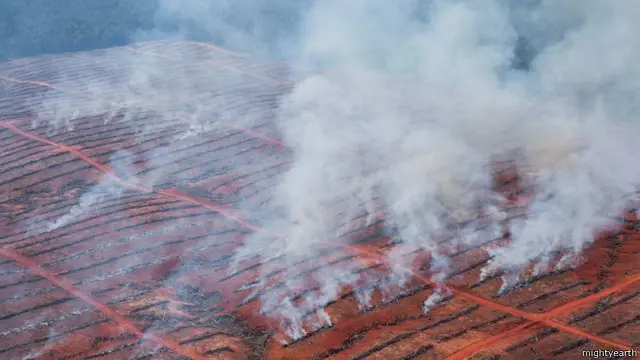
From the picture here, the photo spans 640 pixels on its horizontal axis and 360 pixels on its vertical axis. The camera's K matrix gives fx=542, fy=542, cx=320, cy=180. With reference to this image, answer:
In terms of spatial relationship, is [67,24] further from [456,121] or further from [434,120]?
[456,121]

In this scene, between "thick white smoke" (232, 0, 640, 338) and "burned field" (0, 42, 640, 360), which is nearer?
"burned field" (0, 42, 640, 360)

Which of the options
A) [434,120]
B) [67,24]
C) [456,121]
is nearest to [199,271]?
[434,120]

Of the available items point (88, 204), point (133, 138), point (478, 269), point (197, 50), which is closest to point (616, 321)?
point (478, 269)

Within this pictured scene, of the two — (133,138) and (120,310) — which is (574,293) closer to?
(120,310)

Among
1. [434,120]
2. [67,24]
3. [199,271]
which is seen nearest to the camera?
[199,271]

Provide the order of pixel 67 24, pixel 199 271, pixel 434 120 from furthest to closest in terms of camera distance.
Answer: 1. pixel 67 24
2. pixel 434 120
3. pixel 199 271

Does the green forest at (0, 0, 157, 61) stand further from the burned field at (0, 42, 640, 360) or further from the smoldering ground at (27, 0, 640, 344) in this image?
the burned field at (0, 42, 640, 360)

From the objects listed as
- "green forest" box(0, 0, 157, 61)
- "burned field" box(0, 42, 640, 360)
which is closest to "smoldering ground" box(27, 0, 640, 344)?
"burned field" box(0, 42, 640, 360)
